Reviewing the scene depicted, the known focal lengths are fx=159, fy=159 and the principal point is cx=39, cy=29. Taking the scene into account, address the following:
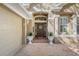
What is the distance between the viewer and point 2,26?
191 inches

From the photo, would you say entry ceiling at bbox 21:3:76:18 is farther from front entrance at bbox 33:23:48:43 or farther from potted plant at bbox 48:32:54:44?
potted plant at bbox 48:32:54:44

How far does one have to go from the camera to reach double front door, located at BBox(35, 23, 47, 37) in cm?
821

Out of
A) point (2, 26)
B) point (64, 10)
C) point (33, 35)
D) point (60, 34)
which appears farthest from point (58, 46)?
point (2, 26)

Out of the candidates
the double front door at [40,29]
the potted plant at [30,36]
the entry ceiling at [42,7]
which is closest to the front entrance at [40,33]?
the double front door at [40,29]

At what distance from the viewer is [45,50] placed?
7547 millimetres

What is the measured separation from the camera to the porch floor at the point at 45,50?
697 centimetres

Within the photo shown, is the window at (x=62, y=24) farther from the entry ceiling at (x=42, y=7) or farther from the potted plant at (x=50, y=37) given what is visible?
the entry ceiling at (x=42, y=7)

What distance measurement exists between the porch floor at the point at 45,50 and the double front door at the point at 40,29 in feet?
1.76

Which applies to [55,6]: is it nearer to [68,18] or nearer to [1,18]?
[68,18]

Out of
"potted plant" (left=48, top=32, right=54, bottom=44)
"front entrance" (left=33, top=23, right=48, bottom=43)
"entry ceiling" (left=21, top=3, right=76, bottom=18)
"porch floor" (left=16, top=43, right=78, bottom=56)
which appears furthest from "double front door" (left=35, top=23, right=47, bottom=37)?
"entry ceiling" (left=21, top=3, right=76, bottom=18)

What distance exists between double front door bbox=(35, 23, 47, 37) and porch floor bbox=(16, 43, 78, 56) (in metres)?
0.54

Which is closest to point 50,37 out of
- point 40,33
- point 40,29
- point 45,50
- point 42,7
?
point 40,33

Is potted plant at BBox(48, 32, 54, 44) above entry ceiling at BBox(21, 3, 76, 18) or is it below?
below

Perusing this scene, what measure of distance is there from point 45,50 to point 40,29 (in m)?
1.18
